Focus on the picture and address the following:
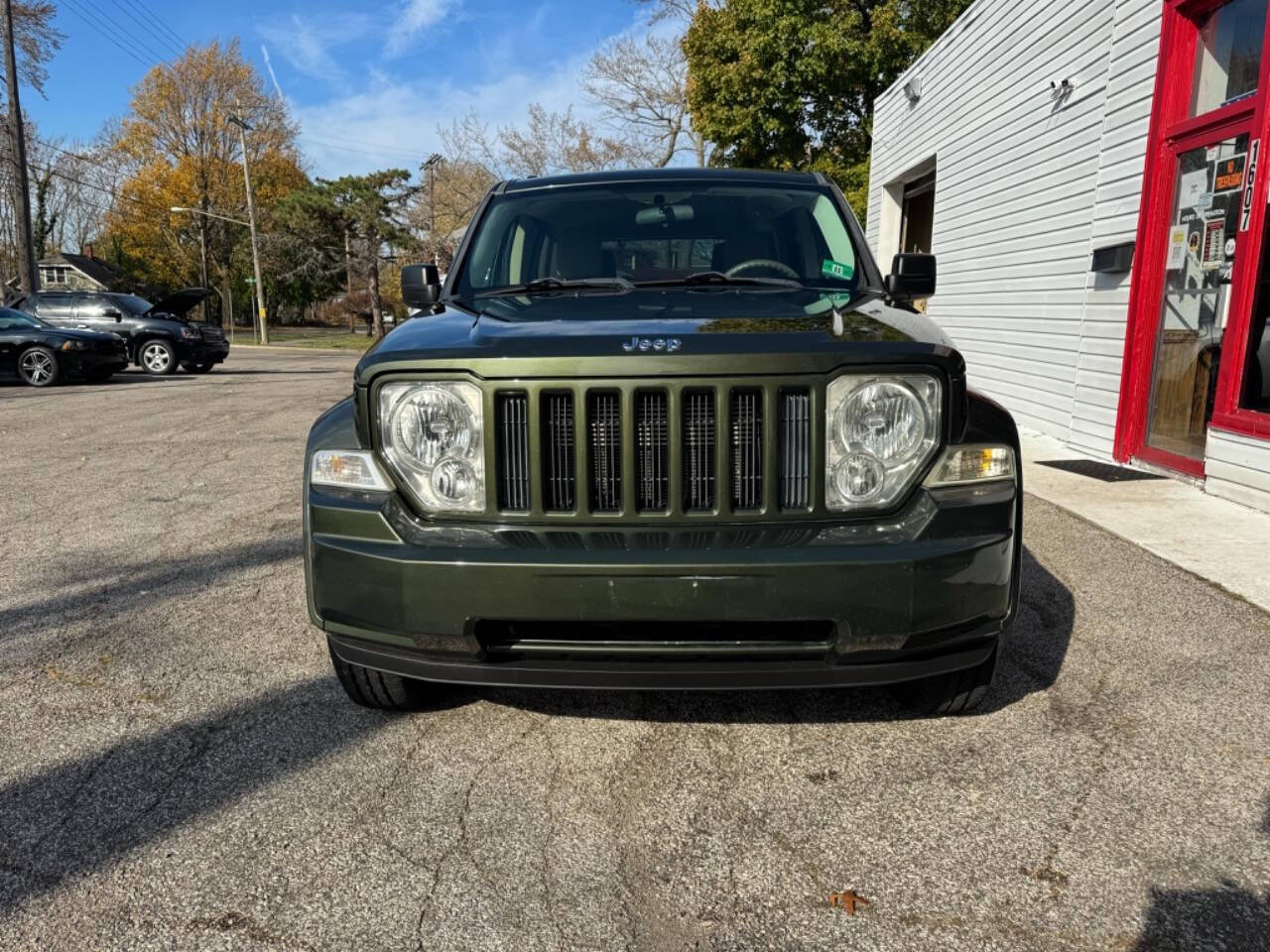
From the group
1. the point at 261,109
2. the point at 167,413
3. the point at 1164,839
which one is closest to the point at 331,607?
the point at 1164,839

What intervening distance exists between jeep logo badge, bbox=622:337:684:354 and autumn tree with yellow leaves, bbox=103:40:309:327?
47290mm

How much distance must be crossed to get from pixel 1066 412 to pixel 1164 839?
6844mm

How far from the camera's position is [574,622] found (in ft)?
7.29

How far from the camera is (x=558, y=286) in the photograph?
330 cm

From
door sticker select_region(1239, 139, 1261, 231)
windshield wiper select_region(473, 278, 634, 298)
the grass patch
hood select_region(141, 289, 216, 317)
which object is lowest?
the grass patch

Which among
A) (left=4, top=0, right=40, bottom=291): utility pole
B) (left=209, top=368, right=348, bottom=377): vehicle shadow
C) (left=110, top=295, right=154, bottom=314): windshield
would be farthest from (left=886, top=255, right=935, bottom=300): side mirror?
(left=4, top=0, right=40, bottom=291): utility pole

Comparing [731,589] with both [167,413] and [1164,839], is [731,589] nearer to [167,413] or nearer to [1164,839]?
[1164,839]

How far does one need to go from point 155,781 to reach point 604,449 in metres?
1.50

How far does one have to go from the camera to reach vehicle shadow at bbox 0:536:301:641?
3.84 m

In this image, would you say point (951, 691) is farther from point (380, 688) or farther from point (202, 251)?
point (202, 251)

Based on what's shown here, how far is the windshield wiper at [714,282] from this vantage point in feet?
10.6

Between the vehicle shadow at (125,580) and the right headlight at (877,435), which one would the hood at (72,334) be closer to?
the vehicle shadow at (125,580)

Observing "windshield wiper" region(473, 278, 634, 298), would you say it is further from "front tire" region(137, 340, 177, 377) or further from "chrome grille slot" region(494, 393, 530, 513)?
"front tire" region(137, 340, 177, 377)

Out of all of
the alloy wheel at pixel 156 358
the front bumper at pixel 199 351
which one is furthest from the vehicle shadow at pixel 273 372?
the alloy wheel at pixel 156 358
